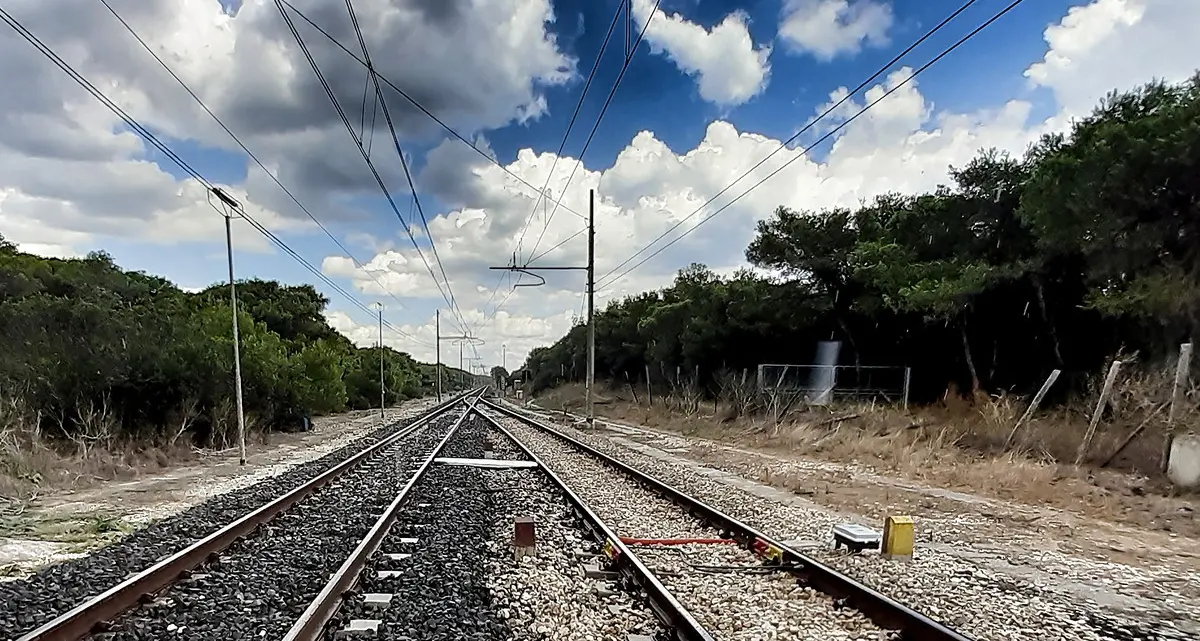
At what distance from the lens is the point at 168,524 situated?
A: 1025 centimetres

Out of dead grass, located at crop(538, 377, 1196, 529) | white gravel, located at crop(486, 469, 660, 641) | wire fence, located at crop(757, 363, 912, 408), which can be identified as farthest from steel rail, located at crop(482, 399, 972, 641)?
wire fence, located at crop(757, 363, 912, 408)

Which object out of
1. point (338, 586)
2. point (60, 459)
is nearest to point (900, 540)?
point (338, 586)

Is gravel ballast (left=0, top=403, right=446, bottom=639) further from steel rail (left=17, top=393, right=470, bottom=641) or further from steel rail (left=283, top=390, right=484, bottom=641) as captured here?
steel rail (left=283, top=390, right=484, bottom=641)

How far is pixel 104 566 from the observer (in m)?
7.75

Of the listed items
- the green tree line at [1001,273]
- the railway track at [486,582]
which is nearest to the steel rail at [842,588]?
the railway track at [486,582]

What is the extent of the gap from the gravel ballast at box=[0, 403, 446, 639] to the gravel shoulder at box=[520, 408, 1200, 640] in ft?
22.6

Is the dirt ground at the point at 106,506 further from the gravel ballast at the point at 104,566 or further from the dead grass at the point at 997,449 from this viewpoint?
the dead grass at the point at 997,449

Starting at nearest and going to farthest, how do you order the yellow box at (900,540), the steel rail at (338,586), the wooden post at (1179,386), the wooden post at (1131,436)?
the steel rail at (338,586) → the yellow box at (900,540) → the wooden post at (1179,386) → the wooden post at (1131,436)

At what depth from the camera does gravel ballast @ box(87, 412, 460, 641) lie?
5879 millimetres

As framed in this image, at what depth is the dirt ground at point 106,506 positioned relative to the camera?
8.93 m

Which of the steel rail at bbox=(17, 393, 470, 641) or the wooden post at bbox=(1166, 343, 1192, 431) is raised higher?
the wooden post at bbox=(1166, 343, 1192, 431)

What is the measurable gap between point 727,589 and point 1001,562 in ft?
11.2

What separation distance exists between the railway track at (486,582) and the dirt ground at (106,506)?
1.82 metres

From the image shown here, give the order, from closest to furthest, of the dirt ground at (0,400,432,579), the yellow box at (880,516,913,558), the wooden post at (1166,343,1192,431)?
the yellow box at (880,516,913,558), the dirt ground at (0,400,432,579), the wooden post at (1166,343,1192,431)
